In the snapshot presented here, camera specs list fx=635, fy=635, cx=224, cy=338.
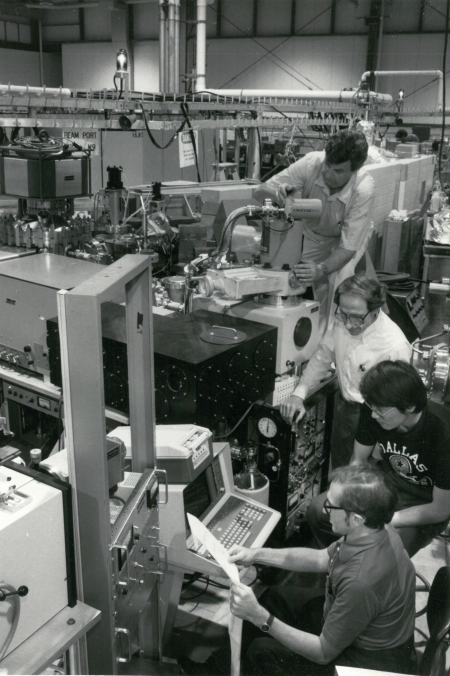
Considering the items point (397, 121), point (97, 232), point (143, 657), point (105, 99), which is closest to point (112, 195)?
point (97, 232)

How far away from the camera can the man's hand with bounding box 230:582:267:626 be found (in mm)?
1582

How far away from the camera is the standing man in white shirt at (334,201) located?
286cm

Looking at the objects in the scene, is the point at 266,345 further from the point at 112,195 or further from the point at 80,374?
the point at 112,195

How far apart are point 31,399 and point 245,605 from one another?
130 centimetres

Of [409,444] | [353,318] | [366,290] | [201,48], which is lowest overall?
→ [409,444]

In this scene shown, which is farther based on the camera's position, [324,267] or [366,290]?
[324,267]

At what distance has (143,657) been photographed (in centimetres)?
177

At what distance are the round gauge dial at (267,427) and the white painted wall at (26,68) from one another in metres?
13.8

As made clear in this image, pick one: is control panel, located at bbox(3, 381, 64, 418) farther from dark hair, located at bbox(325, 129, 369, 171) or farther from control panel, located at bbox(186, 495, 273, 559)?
dark hair, located at bbox(325, 129, 369, 171)

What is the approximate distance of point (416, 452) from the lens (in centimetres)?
209

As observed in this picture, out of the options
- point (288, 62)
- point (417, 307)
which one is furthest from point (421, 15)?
point (417, 307)

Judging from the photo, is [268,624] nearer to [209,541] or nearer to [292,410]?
[209,541]

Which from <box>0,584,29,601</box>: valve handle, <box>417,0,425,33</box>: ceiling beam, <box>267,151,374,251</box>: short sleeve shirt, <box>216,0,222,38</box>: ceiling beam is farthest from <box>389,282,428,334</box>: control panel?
<box>216,0,222,38</box>: ceiling beam

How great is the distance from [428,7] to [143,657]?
13.0 meters
